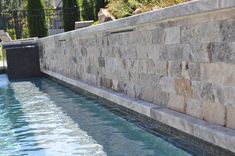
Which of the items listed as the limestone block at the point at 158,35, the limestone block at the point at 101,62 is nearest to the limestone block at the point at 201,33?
the limestone block at the point at 158,35

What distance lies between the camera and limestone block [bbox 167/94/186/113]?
192 inches

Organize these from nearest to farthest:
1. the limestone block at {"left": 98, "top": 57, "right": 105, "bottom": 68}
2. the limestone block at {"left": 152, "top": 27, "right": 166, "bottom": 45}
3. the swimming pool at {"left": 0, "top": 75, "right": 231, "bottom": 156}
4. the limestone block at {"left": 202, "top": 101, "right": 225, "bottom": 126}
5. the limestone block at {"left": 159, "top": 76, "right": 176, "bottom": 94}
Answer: the limestone block at {"left": 202, "top": 101, "right": 225, "bottom": 126}
the swimming pool at {"left": 0, "top": 75, "right": 231, "bottom": 156}
the limestone block at {"left": 159, "top": 76, "right": 176, "bottom": 94}
the limestone block at {"left": 152, "top": 27, "right": 166, "bottom": 45}
the limestone block at {"left": 98, "top": 57, "right": 105, "bottom": 68}

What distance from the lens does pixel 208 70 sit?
13.9 feet

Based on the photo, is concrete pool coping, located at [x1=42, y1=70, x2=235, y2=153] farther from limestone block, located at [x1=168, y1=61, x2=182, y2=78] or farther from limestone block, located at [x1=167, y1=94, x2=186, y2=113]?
limestone block, located at [x1=168, y1=61, x2=182, y2=78]

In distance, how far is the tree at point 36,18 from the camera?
894 inches

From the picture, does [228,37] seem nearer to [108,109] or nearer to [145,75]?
[145,75]

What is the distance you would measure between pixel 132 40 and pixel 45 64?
9.68 metres

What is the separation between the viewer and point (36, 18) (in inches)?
898

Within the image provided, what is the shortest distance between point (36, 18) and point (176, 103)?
61.7 ft

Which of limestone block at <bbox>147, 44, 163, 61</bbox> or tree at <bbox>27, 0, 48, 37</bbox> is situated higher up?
tree at <bbox>27, 0, 48, 37</bbox>

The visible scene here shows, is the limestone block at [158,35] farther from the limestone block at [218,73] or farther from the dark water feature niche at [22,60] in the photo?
the dark water feature niche at [22,60]

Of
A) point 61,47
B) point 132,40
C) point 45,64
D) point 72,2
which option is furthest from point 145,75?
point 72,2

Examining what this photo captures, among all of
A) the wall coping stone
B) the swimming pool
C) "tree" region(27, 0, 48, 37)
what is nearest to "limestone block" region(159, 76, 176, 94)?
the swimming pool

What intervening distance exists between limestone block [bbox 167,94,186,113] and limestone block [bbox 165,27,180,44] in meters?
0.65
